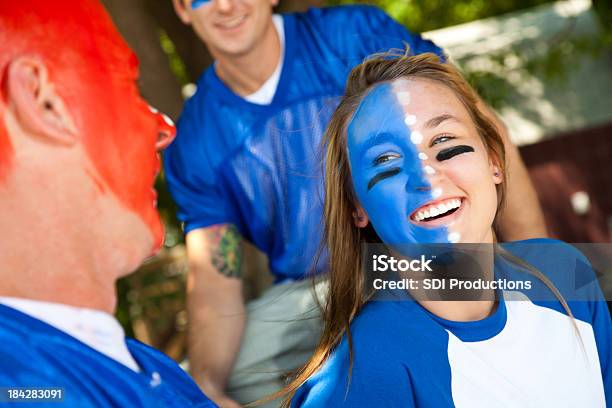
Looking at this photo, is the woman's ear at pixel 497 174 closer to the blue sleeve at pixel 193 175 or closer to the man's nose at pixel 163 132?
the man's nose at pixel 163 132

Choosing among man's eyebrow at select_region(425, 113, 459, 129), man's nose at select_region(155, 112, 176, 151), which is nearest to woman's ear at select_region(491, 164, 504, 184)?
man's eyebrow at select_region(425, 113, 459, 129)

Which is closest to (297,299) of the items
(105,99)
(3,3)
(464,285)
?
(464,285)

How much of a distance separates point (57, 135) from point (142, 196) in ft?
0.69

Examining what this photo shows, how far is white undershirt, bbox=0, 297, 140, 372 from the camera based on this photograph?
1.24 m

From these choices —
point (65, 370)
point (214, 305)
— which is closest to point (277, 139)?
point (214, 305)

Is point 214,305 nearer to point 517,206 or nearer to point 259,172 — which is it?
point 259,172

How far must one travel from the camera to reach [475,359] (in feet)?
4.83

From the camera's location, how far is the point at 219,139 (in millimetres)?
2207

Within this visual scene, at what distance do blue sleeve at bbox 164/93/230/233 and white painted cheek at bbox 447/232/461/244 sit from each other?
A: 2.97 ft

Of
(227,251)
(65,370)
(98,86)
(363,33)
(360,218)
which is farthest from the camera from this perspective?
(227,251)

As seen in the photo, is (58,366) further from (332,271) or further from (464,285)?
(464,285)

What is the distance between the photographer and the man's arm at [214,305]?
2.09 meters

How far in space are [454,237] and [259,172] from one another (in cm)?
79

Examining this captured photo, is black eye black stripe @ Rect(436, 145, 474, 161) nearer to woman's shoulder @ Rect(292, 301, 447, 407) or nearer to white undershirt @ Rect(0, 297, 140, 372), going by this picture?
woman's shoulder @ Rect(292, 301, 447, 407)
